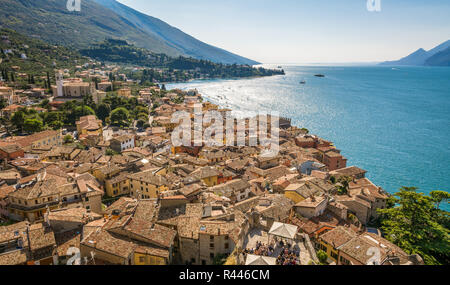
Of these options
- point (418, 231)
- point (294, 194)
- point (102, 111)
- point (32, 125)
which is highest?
point (102, 111)

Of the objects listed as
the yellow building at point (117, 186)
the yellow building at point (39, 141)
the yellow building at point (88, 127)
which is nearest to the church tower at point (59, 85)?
the yellow building at point (88, 127)

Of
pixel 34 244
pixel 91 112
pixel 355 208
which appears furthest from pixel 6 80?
pixel 355 208

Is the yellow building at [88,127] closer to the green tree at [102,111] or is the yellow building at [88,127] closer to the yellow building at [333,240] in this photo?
the green tree at [102,111]

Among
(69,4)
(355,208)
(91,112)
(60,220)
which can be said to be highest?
(69,4)

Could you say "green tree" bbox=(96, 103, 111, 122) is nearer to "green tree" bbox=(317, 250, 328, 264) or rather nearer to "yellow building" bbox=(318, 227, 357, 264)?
"yellow building" bbox=(318, 227, 357, 264)

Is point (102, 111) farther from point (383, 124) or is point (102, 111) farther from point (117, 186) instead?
point (383, 124)

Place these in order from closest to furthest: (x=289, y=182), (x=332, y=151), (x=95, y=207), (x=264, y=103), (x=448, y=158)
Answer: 1. (x=95, y=207)
2. (x=289, y=182)
3. (x=332, y=151)
4. (x=448, y=158)
5. (x=264, y=103)

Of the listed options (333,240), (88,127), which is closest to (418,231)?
(333,240)

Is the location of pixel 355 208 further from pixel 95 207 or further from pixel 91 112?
pixel 91 112
